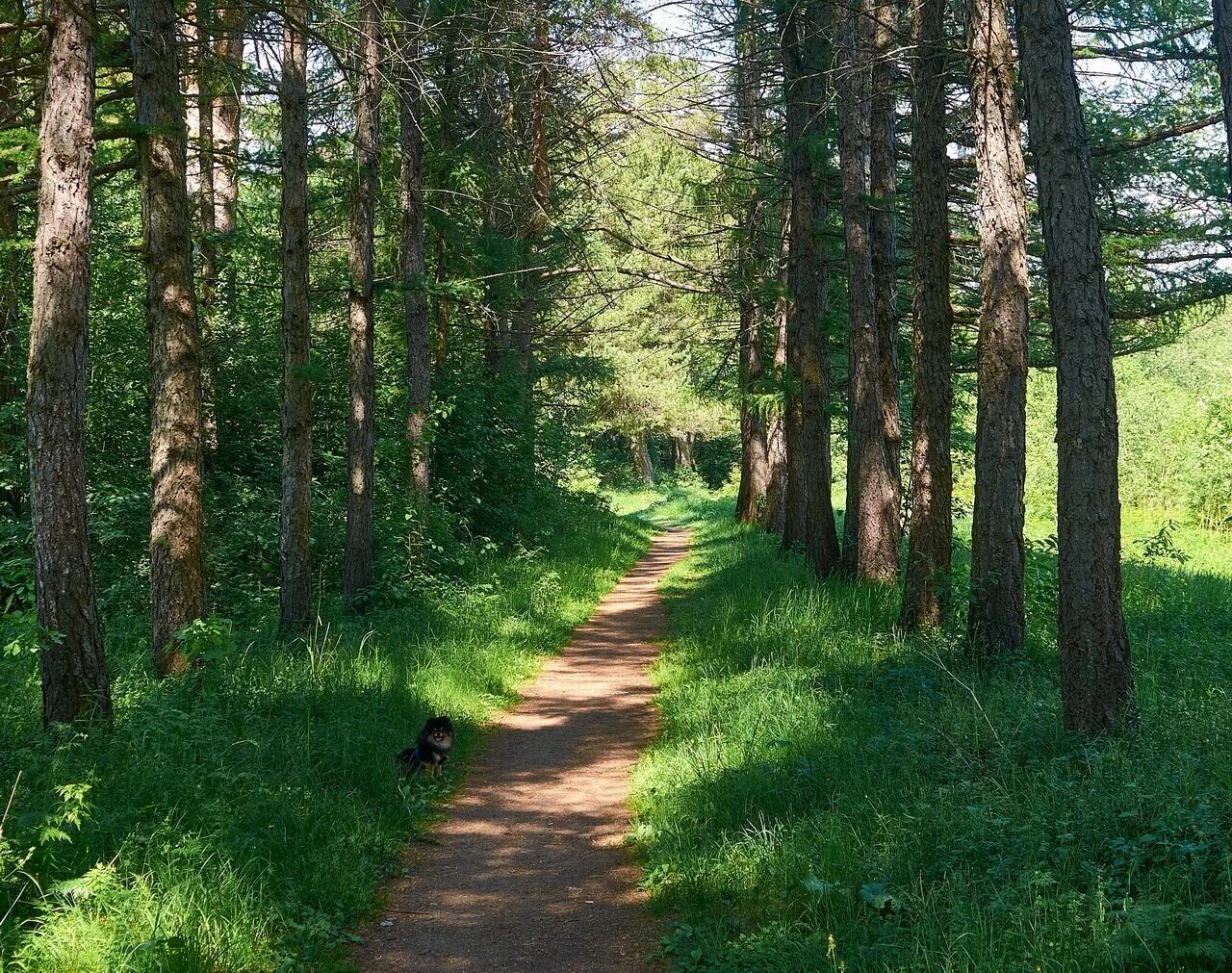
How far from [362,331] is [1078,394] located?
31.5 feet

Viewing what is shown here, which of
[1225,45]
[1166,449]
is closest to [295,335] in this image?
[1225,45]

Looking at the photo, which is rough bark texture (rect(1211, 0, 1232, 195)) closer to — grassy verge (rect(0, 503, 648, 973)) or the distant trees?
the distant trees

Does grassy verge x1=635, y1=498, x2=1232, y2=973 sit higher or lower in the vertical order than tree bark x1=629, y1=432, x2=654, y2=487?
lower

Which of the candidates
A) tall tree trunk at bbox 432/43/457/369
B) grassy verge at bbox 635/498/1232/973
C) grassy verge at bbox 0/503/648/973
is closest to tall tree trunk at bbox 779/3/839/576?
tall tree trunk at bbox 432/43/457/369

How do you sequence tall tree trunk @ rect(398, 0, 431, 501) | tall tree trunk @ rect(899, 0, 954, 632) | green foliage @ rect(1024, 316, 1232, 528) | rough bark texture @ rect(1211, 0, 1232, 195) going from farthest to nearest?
green foliage @ rect(1024, 316, 1232, 528)
tall tree trunk @ rect(398, 0, 431, 501)
tall tree trunk @ rect(899, 0, 954, 632)
rough bark texture @ rect(1211, 0, 1232, 195)

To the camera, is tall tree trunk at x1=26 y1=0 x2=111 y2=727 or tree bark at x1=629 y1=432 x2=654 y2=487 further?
tree bark at x1=629 y1=432 x2=654 y2=487

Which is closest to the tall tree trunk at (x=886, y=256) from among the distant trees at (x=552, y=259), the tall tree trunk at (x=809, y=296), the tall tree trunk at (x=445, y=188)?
the distant trees at (x=552, y=259)

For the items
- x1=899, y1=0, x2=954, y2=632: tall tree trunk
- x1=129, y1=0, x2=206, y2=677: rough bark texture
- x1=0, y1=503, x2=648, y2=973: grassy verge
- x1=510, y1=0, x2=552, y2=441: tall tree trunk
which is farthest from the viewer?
x1=510, y1=0, x2=552, y2=441: tall tree trunk

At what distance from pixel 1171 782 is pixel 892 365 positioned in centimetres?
1005

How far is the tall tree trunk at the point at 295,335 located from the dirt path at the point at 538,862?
3.03 m

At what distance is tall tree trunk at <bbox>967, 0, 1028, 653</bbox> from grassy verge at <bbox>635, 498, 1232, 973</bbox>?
0.47 meters

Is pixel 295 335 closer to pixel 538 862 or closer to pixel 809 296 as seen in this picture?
pixel 538 862

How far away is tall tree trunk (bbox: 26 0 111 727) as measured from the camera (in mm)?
6559

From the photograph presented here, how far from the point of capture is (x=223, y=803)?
578 centimetres
